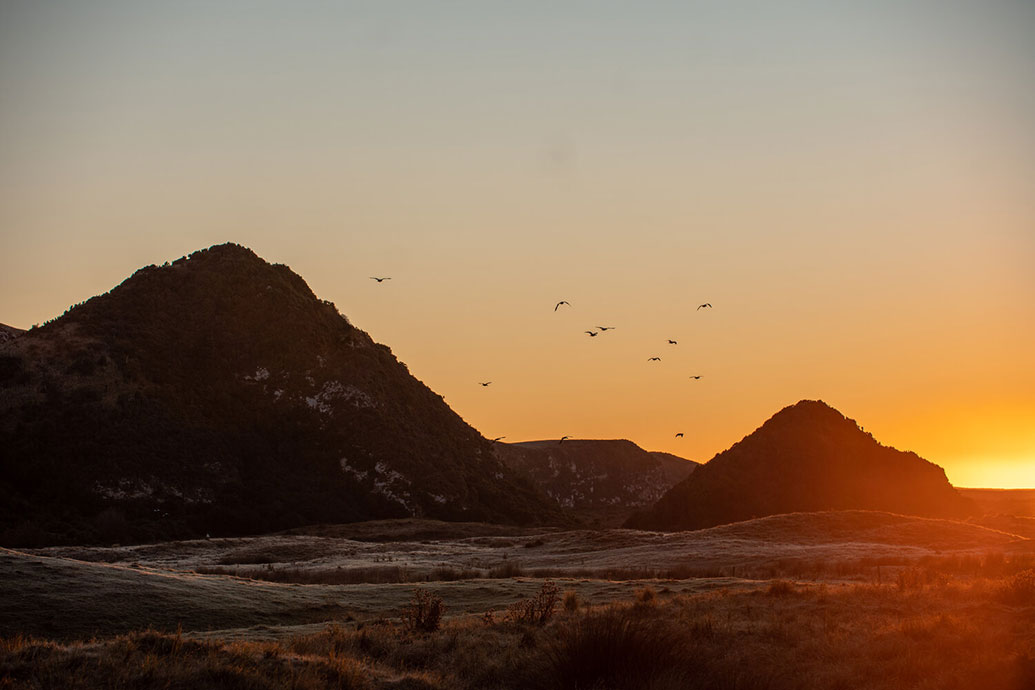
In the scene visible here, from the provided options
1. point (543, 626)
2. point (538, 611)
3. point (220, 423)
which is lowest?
point (543, 626)

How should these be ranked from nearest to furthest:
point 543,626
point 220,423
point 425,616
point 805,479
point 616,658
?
point 616,658, point 543,626, point 425,616, point 805,479, point 220,423

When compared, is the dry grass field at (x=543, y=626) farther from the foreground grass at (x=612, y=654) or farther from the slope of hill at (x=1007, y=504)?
the slope of hill at (x=1007, y=504)

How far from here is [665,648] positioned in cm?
1953

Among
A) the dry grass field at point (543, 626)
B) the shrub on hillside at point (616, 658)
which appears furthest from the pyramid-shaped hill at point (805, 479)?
the shrub on hillside at point (616, 658)

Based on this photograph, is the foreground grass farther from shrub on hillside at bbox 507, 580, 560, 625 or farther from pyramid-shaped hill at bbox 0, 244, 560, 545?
pyramid-shaped hill at bbox 0, 244, 560, 545

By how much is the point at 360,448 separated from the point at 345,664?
11636 centimetres

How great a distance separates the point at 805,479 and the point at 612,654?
105m

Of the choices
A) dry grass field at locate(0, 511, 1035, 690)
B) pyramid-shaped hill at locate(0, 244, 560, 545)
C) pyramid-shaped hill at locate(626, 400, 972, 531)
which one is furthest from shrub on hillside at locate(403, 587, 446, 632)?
pyramid-shaped hill at locate(626, 400, 972, 531)

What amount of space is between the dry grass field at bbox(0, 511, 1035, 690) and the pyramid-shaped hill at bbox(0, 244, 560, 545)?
213 ft

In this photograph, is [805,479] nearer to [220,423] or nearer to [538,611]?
[220,423]

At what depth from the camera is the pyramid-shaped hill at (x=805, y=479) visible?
4550 inches

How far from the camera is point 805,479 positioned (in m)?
117

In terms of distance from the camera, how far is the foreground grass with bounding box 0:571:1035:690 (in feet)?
55.4

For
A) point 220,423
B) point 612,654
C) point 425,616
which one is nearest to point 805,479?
point 220,423
